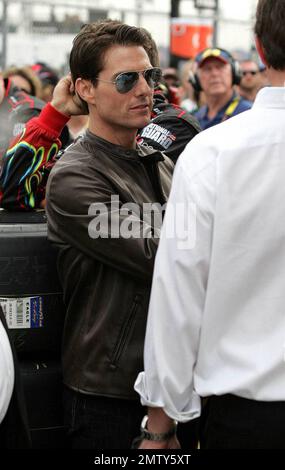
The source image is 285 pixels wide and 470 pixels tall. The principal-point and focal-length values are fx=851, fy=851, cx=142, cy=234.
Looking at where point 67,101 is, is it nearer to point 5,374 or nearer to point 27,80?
point 5,374

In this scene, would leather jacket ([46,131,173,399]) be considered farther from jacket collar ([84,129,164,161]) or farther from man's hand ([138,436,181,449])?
man's hand ([138,436,181,449])

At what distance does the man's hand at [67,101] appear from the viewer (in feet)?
10.6

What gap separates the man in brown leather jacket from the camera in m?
2.73

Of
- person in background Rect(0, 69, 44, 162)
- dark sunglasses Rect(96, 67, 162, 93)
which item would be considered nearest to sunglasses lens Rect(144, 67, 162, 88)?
dark sunglasses Rect(96, 67, 162, 93)

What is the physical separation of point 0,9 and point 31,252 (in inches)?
351

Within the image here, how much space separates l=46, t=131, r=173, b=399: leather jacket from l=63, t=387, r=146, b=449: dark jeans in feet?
0.16

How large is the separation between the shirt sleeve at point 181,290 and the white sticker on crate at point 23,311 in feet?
2.62

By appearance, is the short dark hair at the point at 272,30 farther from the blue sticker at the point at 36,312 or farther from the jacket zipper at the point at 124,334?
the blue sticker at the point at 36,312

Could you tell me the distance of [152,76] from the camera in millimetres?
3047

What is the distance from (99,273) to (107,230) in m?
0.16

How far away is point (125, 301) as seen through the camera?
275 cm

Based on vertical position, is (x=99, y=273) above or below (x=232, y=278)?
below

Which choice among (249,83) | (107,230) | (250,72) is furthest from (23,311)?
(250,72)

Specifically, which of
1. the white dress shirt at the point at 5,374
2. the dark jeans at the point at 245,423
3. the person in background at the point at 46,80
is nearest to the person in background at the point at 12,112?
the white dress shirt at the point at 5,374
